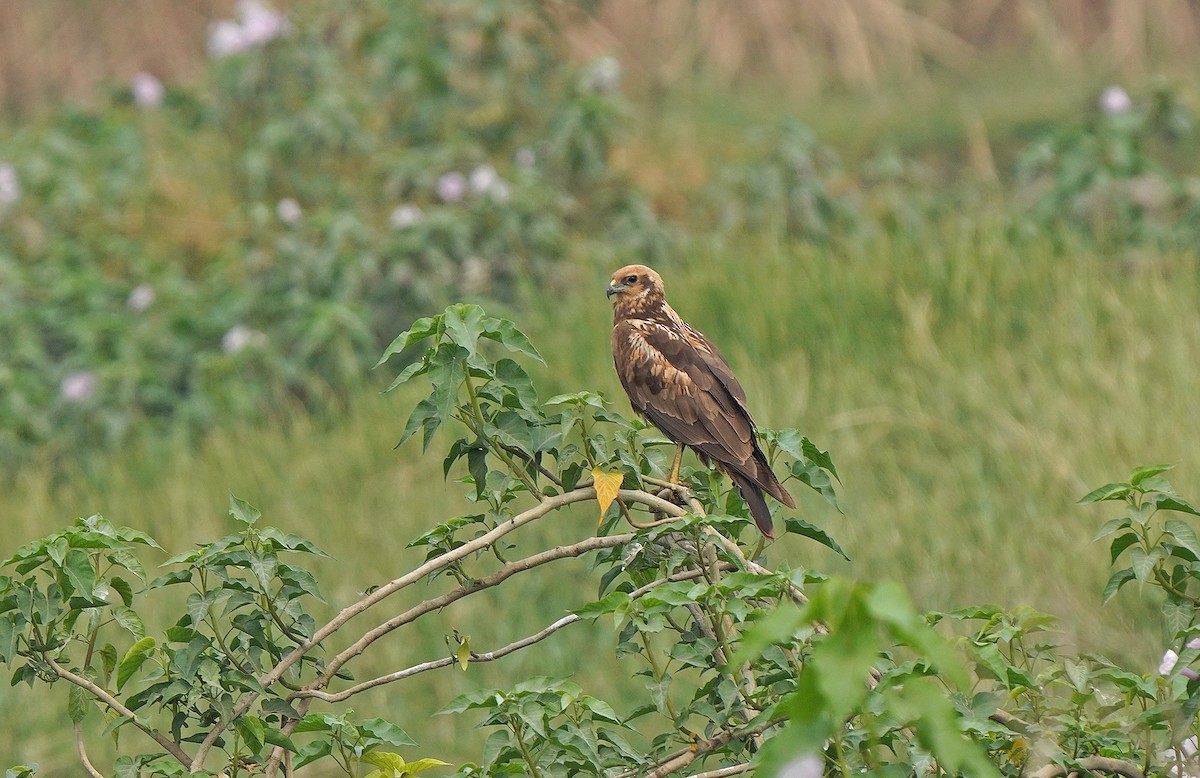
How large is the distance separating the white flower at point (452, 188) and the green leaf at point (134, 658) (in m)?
4.65

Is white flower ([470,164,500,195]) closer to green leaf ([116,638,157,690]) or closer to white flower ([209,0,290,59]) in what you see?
white flower ([209,0,290,59])

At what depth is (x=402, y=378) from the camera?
214 centimetres

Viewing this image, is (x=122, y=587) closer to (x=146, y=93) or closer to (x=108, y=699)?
(x=108, y=699)

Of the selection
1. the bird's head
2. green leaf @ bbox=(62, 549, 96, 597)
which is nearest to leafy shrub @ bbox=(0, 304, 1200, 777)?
green leaf @ bbox=(62, 549, 96, 597)

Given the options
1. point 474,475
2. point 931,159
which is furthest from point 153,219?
point 474,475

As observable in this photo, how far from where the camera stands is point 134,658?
215 cm

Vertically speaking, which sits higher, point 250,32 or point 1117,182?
point 250,32

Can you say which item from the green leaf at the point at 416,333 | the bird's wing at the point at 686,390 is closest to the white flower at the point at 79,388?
the bird's wing at the point at 686,390

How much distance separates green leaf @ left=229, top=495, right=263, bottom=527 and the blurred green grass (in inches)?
78.1

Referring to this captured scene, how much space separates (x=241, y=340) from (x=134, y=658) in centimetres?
424

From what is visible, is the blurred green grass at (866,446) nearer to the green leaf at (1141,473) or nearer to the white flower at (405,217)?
the white flower at (405,217)

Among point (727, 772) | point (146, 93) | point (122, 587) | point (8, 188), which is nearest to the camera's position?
point (727, 772)

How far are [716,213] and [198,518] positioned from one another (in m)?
2.98

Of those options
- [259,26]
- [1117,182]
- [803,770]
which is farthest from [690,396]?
[259,26]
